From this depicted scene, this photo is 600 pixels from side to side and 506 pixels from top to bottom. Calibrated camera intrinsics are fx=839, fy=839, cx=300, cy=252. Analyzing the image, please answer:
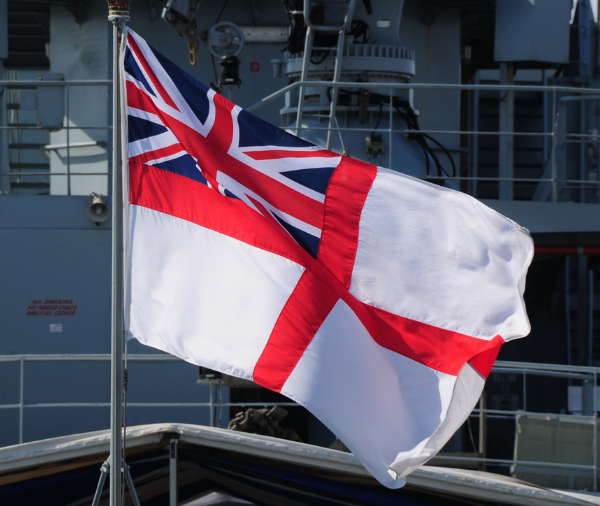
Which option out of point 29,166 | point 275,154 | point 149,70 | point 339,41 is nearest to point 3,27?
point 339,41

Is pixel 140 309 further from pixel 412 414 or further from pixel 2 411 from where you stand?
pixel 2 411

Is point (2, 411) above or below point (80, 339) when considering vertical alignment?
below

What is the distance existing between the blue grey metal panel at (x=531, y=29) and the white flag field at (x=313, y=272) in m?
4.81

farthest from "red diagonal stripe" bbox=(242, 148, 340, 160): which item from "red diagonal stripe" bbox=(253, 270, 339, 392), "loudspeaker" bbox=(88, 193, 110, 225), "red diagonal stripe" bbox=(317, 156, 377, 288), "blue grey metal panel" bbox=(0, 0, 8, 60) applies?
"blue grey metal panel" bbox=(0, 0, 8, 60)

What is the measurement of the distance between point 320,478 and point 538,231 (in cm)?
291

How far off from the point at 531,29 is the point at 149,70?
5.26 metres

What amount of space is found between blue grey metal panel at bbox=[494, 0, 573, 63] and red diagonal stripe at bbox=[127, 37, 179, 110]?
5.12m

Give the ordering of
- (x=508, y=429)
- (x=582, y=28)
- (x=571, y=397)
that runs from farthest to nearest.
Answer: (x=582, y=28)
(x=508, y=429)
(x=571, y=397)

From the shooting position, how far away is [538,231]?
19.0 ft

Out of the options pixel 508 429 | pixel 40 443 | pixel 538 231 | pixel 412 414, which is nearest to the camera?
pixel 412 414

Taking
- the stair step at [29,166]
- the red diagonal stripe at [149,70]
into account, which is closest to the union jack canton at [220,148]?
the red diagonal stripe at [149,70]

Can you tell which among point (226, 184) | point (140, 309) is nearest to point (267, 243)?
point (226, 184)

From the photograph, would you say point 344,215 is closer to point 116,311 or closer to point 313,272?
point 313,272

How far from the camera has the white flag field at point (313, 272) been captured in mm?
2600
